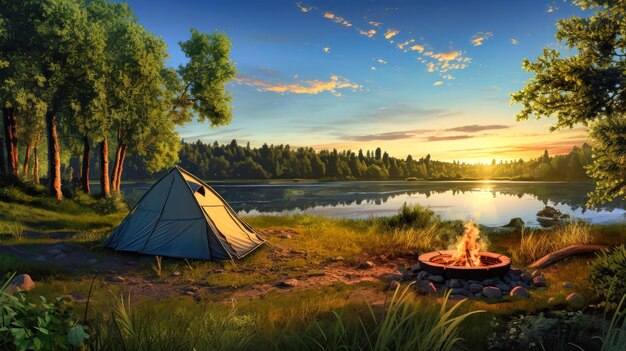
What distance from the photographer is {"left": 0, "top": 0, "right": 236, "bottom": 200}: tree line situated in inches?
959

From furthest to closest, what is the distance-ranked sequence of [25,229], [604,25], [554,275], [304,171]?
[304,171] < [25,229] < [604,25] < [554,275]

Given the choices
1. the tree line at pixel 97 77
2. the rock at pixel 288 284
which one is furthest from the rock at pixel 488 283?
the tree line at pixel 97 77

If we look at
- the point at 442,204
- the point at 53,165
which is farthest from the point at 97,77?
the point at 442,204

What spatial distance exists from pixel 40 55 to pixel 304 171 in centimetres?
10696

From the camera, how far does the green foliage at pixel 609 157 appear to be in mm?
13656

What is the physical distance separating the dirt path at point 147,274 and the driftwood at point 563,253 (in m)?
4.30

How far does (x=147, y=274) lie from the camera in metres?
12.8

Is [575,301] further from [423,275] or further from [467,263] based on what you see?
[423,275]

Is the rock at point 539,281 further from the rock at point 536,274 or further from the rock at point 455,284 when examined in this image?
the rock at point 455,284

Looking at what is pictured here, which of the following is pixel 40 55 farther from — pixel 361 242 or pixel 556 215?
pixel 556 215

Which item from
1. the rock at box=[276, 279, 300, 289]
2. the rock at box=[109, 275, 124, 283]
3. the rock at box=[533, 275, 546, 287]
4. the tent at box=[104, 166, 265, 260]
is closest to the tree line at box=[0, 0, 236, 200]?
the tent at box=[104, 166, 265, 260]

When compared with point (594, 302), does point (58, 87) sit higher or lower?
higher

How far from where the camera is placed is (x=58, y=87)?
25.3 meters

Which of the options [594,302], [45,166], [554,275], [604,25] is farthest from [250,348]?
[45,166]
